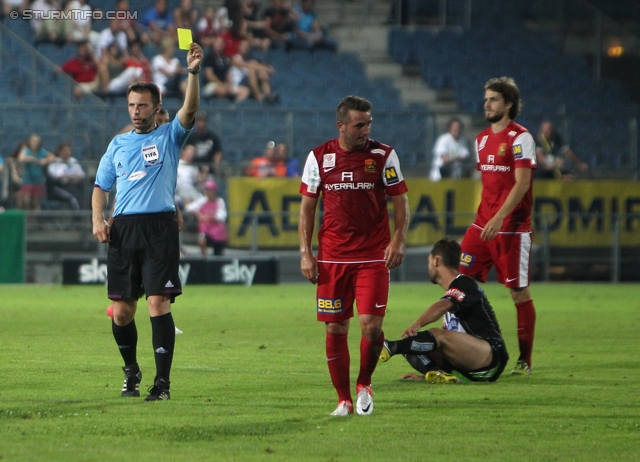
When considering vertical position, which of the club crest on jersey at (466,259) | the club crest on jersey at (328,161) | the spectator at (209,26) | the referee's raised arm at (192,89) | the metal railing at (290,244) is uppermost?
the spectator at (209,26)

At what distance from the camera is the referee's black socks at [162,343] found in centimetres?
727

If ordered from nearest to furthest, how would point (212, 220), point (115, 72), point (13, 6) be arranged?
point (212, 220)
point (115, 72)
point (13, 6)

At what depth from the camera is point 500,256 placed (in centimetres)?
921

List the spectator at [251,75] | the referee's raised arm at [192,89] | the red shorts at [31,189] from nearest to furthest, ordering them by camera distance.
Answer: the referee's raised arm at [192,89], the red shorts at [31,189], the spectator at [251,75]

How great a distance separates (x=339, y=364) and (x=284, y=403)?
569mm

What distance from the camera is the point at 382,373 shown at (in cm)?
892

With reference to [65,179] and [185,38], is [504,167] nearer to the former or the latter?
[185,38]

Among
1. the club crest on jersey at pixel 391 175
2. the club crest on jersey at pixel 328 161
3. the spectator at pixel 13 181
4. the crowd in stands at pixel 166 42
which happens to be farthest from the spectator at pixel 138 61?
the club crest on jersey at pixel 391 175

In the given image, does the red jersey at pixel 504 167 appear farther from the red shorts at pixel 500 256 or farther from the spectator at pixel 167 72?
the spectator at pixel 167 72

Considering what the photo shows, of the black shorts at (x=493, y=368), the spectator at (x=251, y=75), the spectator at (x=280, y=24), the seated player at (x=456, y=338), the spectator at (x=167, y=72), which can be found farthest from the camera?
the spectator at (x=280, y=24)

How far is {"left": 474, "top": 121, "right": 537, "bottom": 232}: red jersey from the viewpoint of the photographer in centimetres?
898

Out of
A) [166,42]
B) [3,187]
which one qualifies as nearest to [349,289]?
[3,187]

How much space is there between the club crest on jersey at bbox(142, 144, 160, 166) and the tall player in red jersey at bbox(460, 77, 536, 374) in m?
2.84

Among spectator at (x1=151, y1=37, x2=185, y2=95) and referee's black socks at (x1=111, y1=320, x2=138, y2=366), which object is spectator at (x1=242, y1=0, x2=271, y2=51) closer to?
spectator at (x1=151, y1=37, x2=185, y2=95)
